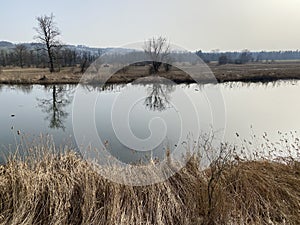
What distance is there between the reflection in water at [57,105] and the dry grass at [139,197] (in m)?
5.84

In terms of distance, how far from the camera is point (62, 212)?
2.37m

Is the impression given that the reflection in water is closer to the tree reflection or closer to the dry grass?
the tree reflection

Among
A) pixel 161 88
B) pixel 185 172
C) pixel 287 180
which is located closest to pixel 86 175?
pixel 185 172

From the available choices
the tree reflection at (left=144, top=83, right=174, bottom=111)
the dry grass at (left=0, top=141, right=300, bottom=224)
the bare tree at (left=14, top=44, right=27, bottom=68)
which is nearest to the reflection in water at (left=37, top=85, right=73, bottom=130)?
the tree reflection at (left=144, top=83, right=174, bottom=111)

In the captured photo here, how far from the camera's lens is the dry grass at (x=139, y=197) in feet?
7.77

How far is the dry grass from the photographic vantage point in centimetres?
237

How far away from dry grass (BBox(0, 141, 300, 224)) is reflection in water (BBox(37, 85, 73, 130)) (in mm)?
5843

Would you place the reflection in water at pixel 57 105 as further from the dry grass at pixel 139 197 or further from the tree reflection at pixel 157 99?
the dry grass at pixel 139 197

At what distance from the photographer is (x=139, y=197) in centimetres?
261

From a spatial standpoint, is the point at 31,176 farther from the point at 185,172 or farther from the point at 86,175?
the point at 185,172

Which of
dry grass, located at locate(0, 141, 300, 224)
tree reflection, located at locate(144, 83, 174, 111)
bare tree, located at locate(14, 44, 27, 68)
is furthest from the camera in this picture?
bare tree, located at locate(14, 44, 27, 68)

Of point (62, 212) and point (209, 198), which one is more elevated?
point (209, 198)

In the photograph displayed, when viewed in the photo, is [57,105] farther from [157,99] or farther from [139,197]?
[139,197]

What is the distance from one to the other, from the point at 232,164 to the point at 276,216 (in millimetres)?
783
